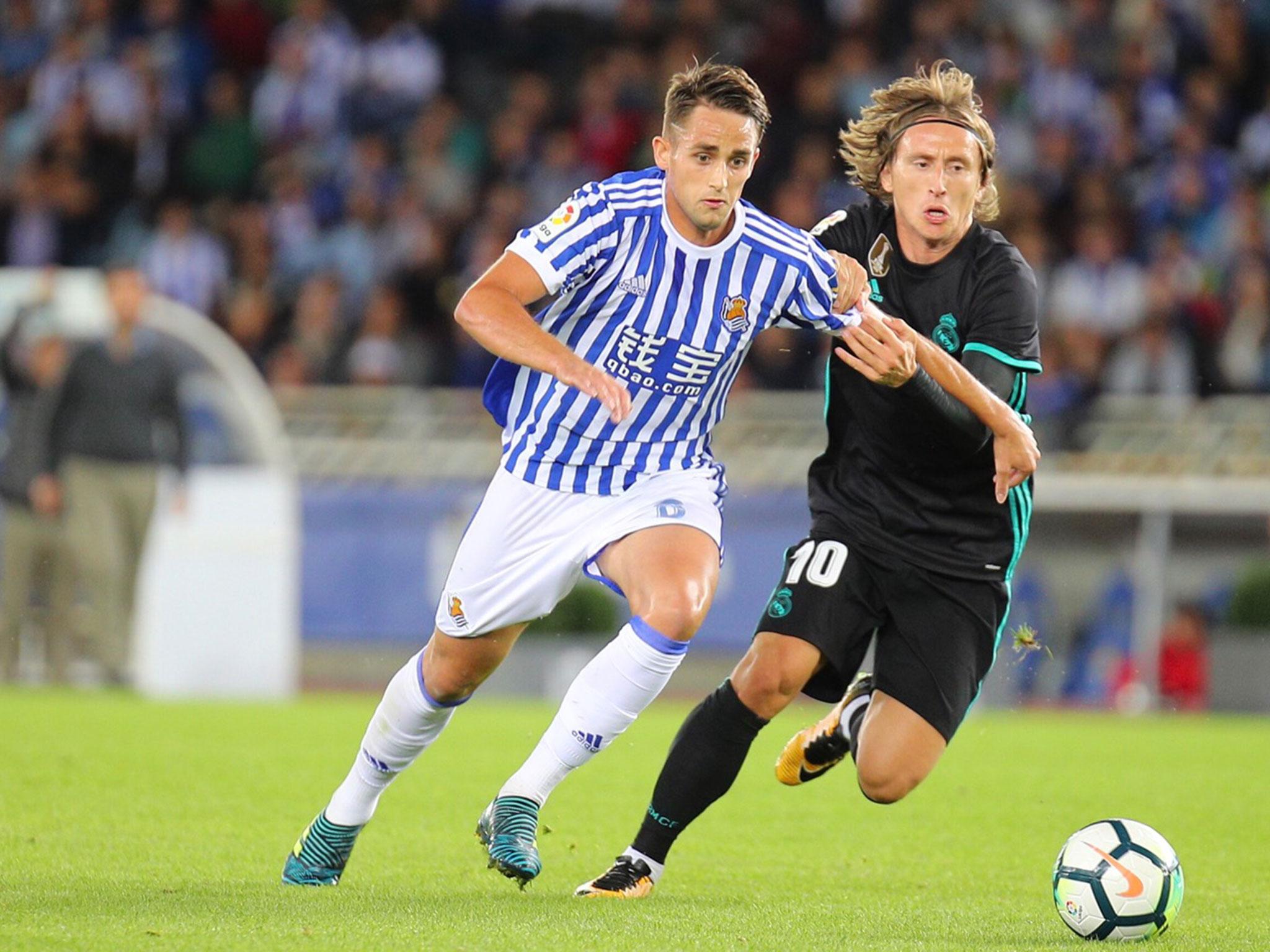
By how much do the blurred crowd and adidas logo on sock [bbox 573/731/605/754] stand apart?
939 cm

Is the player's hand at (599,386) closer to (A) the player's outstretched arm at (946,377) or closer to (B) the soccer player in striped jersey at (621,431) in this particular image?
(B) the soccer player in striped jersey at (621,431)

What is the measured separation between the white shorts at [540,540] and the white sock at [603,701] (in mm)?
241

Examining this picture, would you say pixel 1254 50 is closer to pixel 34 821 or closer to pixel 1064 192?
pixel 1064 192

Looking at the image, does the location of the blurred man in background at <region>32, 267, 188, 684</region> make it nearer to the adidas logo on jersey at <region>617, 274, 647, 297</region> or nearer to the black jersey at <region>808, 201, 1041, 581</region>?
the black jersey at <region>808, 201, 1041, 581</region>

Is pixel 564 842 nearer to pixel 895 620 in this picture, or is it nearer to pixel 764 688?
pixel 764 688

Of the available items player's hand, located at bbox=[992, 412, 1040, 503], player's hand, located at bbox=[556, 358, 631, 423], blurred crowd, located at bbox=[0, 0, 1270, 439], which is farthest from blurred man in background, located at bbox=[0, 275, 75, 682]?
player's hand, located at bbox=[992, 412, 1040, 503]

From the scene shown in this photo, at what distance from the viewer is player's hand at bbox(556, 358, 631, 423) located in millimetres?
4598

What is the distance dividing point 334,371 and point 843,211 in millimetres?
10159

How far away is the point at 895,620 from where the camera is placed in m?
5.55

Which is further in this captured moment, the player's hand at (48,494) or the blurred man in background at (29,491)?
the blurred man in background at (29,491)

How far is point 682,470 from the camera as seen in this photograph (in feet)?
17.3

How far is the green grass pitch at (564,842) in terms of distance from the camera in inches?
176

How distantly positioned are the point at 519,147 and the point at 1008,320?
12209 millimetres

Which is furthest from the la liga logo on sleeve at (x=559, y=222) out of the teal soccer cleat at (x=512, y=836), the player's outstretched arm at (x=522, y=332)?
the teal soccer cleat at (x=512, y=836)
